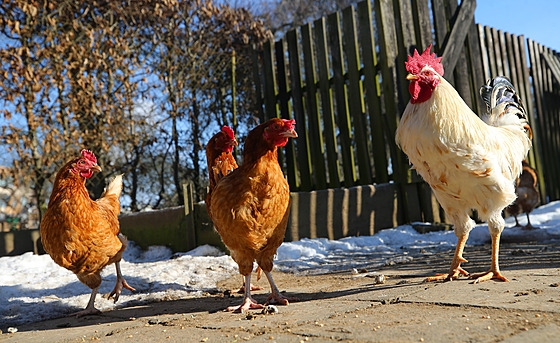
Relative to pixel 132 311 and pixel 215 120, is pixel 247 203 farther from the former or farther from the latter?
pixel 215 120

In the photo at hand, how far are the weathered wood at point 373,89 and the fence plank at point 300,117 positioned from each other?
4.51 feet

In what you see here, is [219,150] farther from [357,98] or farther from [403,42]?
[403,42]

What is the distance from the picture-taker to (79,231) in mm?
3543

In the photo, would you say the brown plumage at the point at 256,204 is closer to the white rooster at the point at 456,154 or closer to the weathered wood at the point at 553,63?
the white rooster at the point at 456,154

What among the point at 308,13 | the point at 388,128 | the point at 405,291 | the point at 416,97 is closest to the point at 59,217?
the point at 405,291

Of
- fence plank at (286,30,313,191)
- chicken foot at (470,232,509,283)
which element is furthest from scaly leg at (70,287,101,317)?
fence plank at (286,30,313,191)

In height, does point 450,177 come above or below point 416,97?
below

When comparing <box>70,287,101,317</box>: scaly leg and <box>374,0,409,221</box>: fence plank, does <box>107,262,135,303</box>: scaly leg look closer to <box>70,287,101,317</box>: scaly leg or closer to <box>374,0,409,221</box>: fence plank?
<box>70,287,101,317</box>: scaly leg

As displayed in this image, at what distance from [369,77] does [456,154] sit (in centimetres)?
410

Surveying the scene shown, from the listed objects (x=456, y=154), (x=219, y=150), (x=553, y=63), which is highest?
(x=553, y=63)

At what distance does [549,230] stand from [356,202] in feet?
8.07

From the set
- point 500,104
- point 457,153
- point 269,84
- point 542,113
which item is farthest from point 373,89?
point 542,113

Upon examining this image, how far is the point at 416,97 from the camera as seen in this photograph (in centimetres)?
335

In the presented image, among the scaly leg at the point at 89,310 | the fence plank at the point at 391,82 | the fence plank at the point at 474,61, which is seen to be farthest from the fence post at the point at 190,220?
the fence plank at the point at 474,61
